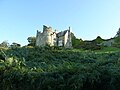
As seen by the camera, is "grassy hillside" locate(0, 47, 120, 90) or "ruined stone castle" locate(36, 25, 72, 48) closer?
"grassy hillside" locate(0, 47, 120, 90)

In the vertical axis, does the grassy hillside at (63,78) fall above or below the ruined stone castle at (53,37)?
below

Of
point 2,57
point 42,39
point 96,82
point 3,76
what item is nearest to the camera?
point 96,82

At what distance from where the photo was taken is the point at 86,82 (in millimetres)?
15039

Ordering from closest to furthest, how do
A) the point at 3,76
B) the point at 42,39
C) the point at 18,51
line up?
the point at 3,76 → the point at 18,51 → the point at 42,39

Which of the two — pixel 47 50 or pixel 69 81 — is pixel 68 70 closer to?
pixel 69 81

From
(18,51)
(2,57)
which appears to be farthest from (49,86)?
(18,51)

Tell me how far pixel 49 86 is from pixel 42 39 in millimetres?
30273

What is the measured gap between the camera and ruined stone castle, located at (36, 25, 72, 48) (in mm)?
44963

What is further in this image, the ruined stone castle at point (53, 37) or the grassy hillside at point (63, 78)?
the ruined stone castle at point (53, 37)

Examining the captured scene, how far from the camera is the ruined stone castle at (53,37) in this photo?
44963 mm

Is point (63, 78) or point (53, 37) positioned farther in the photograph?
point (53, 37)

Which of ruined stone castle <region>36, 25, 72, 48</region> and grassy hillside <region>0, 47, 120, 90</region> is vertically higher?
ruined stone castle <region>36, 25, 72, 48</region>

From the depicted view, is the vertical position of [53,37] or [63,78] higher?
[53,37]

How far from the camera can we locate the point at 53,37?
46562 mm
